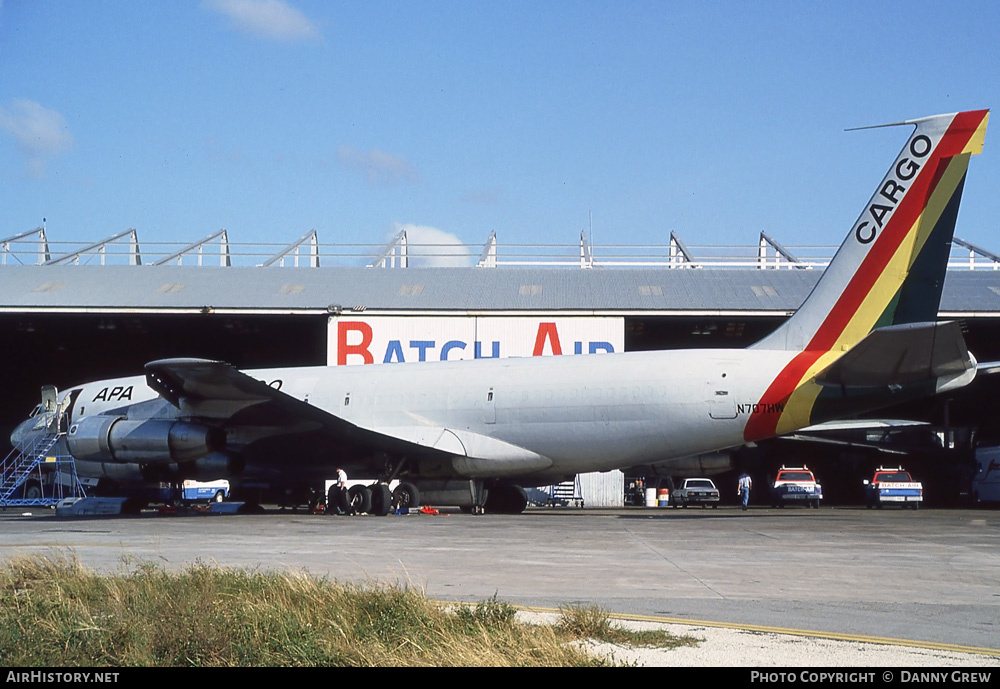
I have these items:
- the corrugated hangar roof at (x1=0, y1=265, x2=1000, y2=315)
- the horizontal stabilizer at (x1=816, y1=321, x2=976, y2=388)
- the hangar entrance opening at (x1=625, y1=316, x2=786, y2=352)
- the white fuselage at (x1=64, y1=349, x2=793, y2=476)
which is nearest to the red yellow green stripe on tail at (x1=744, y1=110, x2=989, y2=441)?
the white fuselage at (x1=64, y1=349, x2=793, y2=476)

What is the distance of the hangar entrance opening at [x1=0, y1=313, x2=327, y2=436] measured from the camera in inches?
1507

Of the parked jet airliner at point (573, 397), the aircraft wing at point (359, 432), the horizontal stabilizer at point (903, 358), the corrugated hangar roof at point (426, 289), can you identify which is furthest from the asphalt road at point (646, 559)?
the corrugated hangar roof at point (426, 289)

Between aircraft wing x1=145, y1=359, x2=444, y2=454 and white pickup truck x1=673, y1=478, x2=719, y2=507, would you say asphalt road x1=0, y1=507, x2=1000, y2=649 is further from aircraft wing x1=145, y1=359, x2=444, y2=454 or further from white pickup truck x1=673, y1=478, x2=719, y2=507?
white pickup truck x1=673, y1=478, x2=719, y2=507

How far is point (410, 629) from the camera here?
6.76 metres

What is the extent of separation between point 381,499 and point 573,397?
538 centimetres

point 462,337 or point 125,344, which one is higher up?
point 125,344

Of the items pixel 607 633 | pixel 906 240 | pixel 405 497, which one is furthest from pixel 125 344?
pixel 607 633

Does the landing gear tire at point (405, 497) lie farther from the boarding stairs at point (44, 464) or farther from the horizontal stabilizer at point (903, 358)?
the horizontal stabilizer at point (903, 358)

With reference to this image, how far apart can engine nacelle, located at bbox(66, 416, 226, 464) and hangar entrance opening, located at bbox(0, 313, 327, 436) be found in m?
10.4

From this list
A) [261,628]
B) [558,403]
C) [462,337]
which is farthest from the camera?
[462,337]

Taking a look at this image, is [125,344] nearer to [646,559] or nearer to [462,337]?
[462,337]

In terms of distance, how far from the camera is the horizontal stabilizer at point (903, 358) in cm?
1866

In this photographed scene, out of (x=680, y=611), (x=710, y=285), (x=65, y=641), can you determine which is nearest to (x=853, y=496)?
(x=710, y=285)

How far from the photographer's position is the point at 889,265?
21562mm
